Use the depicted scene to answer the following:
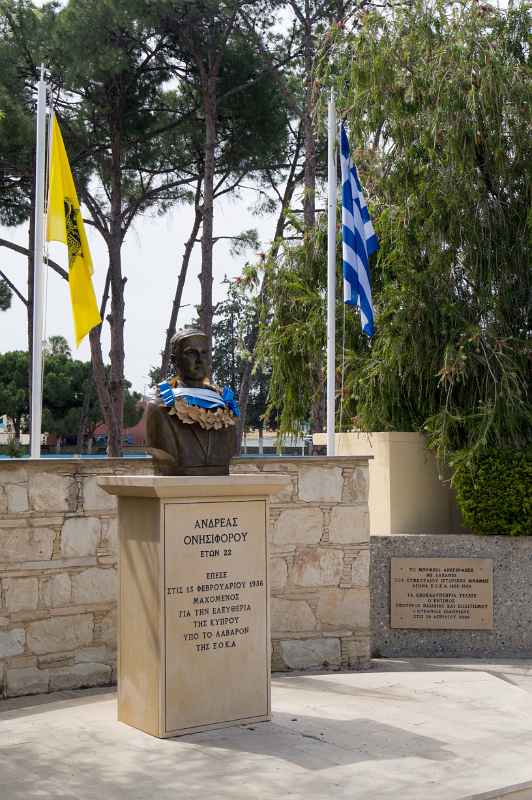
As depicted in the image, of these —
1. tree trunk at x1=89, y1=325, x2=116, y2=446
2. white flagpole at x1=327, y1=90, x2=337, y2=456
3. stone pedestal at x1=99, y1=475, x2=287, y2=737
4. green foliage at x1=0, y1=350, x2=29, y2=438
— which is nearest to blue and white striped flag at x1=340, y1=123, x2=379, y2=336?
white flagpole at x1=327, y1=90, x2=337, y2=456

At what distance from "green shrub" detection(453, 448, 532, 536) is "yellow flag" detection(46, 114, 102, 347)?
3513 millimetres

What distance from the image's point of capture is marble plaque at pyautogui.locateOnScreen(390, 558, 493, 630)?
833cm

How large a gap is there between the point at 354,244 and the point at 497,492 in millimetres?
2551

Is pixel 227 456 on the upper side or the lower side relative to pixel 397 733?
upper

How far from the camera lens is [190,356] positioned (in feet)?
18.0

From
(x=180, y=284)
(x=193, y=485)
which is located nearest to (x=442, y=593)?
(x=193, y=485)

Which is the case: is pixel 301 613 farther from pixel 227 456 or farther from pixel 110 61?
pixel 110 61

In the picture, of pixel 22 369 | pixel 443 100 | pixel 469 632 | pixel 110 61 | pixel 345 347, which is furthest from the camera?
pixel 22 369

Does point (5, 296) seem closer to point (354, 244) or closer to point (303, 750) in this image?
point (354, 244)

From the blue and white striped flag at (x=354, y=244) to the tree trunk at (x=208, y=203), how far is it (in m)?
8.60

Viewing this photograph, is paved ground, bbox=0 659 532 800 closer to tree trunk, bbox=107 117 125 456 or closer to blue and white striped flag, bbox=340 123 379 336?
blue and white striped flag, bbox=340 123 379 336

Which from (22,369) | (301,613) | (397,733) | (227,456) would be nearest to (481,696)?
(397,733)

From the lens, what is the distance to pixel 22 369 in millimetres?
46188

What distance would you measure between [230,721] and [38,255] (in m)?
3.85
